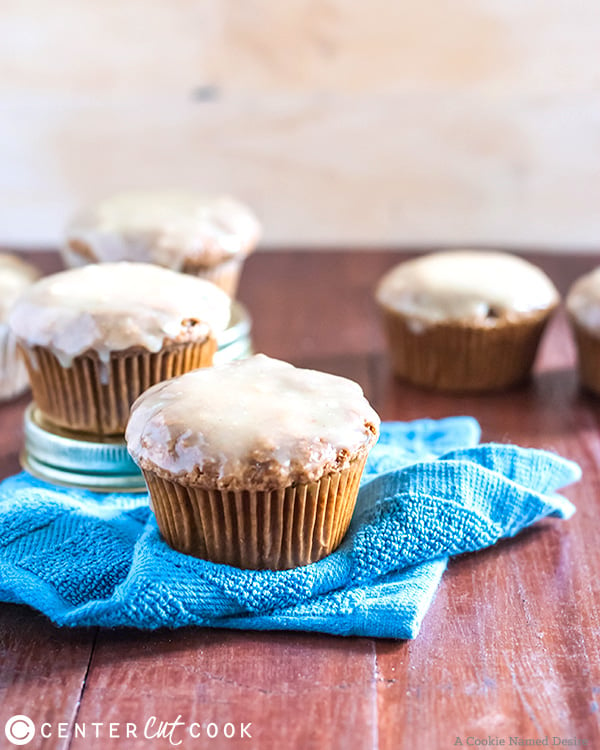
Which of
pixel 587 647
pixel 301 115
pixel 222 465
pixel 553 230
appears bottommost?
pixel 553 230

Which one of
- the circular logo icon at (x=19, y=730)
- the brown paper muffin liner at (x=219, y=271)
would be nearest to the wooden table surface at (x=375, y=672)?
the circular logo icon at (x=19, y=730)

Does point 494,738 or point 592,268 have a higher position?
point 494,738

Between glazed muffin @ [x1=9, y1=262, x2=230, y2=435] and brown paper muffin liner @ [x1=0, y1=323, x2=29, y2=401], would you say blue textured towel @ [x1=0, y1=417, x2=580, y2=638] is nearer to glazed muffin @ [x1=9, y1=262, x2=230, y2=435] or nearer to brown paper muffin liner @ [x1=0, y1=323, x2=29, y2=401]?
glazed muffin @ [x1=9, y1=262, x2=230, y2=435]

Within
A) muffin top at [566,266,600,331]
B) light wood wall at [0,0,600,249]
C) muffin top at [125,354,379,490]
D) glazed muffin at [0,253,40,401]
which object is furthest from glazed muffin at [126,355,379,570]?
light wood wall at [0,0,600,249]

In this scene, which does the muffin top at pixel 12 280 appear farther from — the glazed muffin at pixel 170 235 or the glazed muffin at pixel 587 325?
the glazed muffin at pixel 587 325

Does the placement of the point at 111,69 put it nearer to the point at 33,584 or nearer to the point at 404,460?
the point at 404,460

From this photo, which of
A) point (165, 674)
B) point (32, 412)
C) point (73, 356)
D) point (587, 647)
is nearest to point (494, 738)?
point (587, 647)

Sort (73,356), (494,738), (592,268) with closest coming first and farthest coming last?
(494,738) < (73,356) < (592,268)
